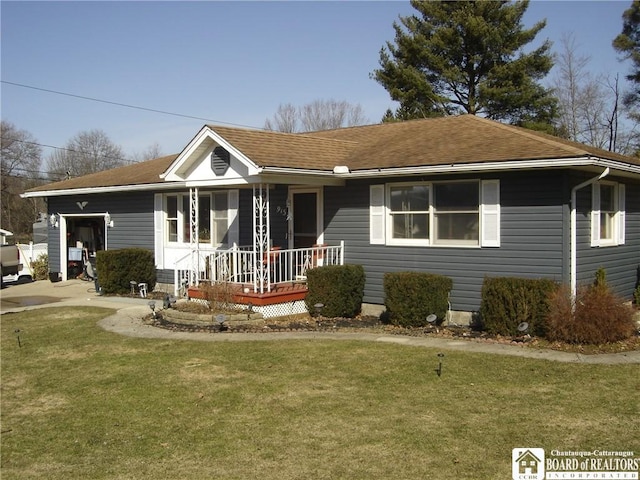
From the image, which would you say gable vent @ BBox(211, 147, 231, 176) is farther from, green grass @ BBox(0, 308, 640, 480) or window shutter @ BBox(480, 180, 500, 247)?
window shutter @ BBox(480, 180, 500, 247)

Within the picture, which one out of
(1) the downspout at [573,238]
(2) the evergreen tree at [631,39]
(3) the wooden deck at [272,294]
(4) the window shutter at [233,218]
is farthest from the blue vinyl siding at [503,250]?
(2) the evergreen tree at [631,39]

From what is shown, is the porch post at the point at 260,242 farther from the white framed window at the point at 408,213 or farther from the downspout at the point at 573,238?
the downspout at the point at 573,238

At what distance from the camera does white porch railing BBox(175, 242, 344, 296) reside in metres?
13.2

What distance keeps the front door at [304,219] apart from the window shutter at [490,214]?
4.22 metres

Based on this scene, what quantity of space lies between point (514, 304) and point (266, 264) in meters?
5.55

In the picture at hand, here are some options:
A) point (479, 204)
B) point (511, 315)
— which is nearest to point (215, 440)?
point (511, 315)

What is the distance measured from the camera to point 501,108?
97.3 feet

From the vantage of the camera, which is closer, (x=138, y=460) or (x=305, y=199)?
(x=138, y=460)

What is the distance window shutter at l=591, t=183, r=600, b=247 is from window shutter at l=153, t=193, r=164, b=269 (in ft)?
37.7

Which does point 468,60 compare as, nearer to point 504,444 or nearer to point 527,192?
point 527,192

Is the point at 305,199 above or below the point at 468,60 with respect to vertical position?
below

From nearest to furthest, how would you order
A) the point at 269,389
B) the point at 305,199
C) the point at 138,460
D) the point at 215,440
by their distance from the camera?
the point at 138,460, the point at 215,440, the point at 269,389, the point at 305,199

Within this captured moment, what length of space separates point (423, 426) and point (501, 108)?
85.1 feet

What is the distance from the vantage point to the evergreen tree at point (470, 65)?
93.8 ft
